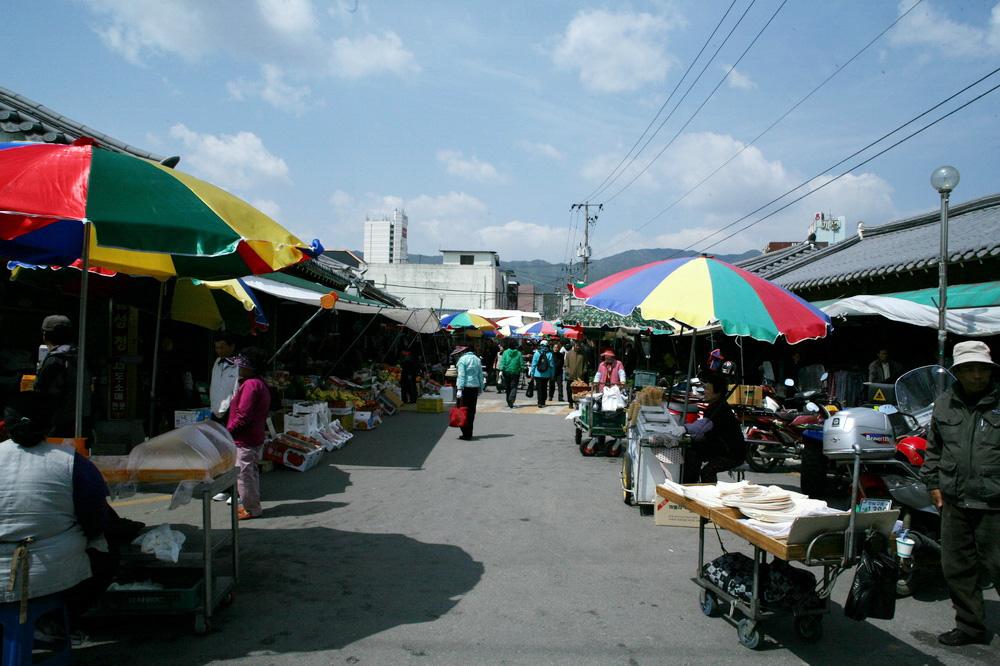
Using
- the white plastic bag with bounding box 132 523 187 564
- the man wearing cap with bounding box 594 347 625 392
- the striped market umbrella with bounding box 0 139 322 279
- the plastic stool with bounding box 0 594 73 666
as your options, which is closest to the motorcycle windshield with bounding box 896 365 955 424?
the striped market umbrella with bounding box 0 139 322 279

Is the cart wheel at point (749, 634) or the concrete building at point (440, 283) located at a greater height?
the concrete building at point (440, 283)

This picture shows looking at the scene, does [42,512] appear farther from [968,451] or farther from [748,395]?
[748,395]

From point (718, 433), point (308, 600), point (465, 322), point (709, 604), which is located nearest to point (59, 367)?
point (308, 600)

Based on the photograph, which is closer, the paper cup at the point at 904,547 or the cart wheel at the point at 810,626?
the cart wheel at the point at 810,626

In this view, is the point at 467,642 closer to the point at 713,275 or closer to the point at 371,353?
the point at 713,275

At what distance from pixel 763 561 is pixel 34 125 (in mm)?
9332

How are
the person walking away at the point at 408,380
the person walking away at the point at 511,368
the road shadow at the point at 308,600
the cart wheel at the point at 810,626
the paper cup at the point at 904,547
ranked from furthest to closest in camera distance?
the person walking away at the point at 511,368, the person walking away at the point at 408,380, the paper cup at the point at 904,547, the cart wheel at the point at 810,626, the road shadow at the point at 308,600

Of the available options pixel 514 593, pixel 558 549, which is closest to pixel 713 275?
pixel 558 549

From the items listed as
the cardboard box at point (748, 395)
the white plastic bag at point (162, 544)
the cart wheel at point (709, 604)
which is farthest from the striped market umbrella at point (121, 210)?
the cardboard box at point (748, 395)

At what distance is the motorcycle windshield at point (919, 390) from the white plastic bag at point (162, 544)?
614 centimetres

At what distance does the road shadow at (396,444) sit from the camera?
10430 millimetres

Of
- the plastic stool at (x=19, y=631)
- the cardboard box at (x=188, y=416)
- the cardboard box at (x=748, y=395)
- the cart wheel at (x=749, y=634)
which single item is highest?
the cardboard box at (x=748, y=395)

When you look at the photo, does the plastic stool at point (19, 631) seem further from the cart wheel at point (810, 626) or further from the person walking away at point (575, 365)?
the person walking away at point (575, 365)

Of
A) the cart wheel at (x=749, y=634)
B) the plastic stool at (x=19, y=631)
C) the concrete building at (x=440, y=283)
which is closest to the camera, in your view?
the plastic stool at (x=19, y=631)
